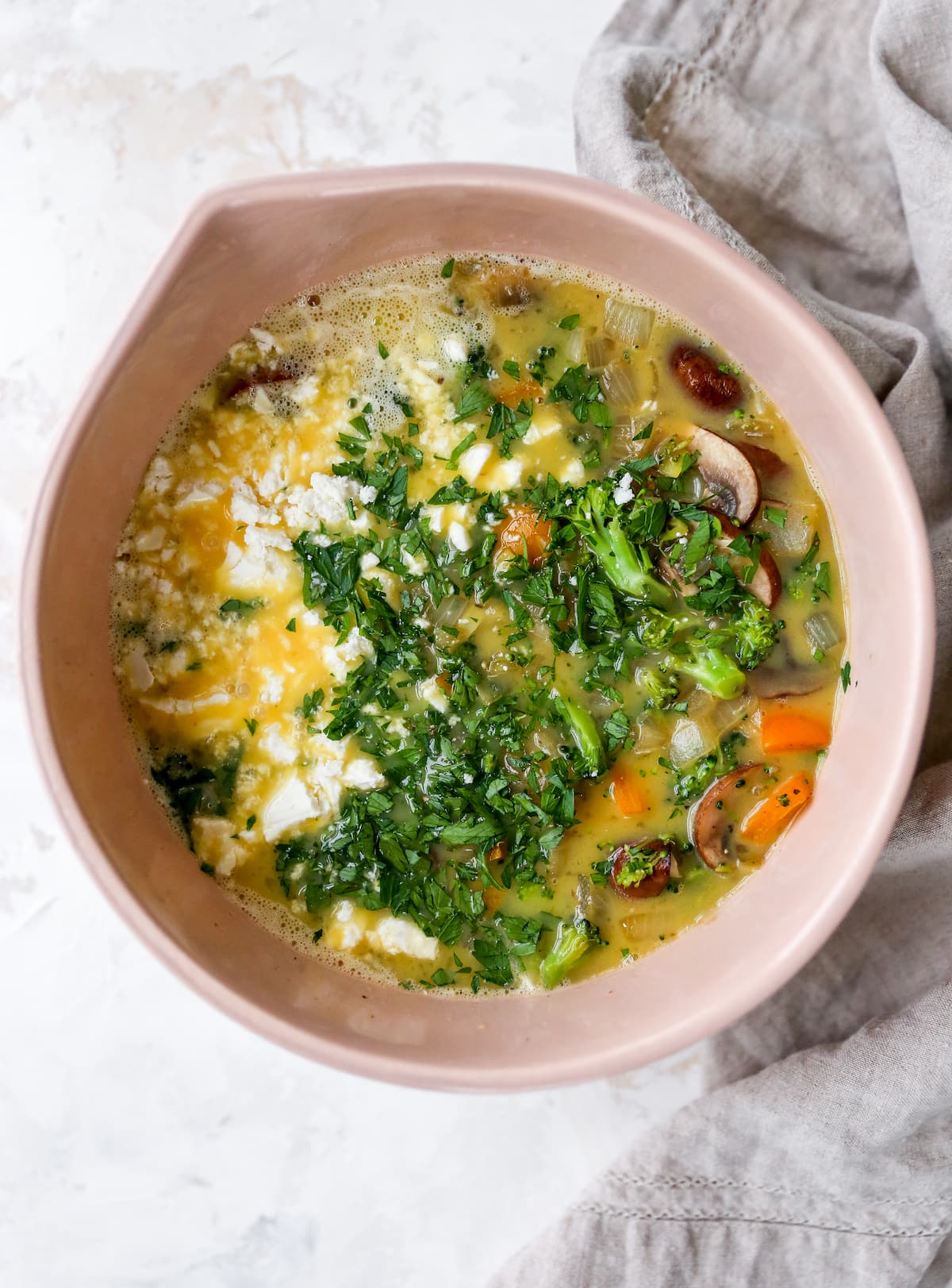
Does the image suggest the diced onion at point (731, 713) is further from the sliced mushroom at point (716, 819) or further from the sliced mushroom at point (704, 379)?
the sliced mushroom at point (704, 379)

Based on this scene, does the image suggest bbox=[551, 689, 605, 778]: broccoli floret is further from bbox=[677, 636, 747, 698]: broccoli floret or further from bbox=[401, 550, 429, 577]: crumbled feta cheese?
bbox=[401, 550, 429, 577]: crumbled feta cheese

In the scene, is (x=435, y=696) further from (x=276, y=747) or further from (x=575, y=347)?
(x=575, y=347)

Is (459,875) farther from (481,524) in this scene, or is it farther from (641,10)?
(641,10)

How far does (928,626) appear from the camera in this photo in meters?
2.19

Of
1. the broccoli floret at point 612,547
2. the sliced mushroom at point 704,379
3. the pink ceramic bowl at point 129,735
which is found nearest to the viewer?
the pink ceramic bowl at point 129,735

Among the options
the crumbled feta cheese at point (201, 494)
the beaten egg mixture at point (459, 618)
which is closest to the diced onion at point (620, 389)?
the beaten egg mixture at point (459, 618)

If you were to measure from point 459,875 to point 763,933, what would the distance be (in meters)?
0.69

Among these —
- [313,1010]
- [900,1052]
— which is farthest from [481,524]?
[900,1052]

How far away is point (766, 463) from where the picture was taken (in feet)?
8.28

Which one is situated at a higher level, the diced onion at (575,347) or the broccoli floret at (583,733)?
the diced onion at (575,347)

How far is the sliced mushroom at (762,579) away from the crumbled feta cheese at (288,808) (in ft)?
3.58

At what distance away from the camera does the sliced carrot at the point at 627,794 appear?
2.54 meters

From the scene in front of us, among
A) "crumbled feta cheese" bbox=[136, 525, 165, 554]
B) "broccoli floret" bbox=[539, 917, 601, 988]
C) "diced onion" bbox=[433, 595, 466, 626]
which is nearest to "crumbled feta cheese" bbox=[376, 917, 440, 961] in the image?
"broccoli floret" bbox=[539, 917, 601, 988]

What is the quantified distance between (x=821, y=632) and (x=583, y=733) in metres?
0.61
